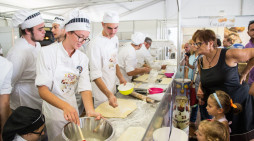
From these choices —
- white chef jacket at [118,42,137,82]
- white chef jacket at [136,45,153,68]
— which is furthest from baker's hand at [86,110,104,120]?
white chef jacket at [136,45,153,68]

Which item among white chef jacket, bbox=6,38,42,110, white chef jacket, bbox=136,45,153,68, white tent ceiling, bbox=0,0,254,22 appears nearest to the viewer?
white chef jacket, bbox=6,38,42,110

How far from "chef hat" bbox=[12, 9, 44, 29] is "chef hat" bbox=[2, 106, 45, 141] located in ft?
2.70

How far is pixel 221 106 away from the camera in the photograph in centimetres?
180

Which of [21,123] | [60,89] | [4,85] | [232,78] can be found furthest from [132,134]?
[232,78]

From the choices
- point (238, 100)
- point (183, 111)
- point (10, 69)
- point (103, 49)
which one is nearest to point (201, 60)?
point (238, 100)

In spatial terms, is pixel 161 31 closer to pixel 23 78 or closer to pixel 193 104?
pixel 193 104

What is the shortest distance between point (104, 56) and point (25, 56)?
79cm

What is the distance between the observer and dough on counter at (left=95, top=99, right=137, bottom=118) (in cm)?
145

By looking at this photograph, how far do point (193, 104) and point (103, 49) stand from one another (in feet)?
5.83

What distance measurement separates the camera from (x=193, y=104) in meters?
2.78

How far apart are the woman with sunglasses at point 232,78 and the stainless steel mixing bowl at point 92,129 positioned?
1363 mm

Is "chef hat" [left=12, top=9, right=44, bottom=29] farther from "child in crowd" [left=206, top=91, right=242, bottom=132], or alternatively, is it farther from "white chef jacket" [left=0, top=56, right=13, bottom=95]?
"child in crowd" [left=206, top=91, right=242, bottom=132]

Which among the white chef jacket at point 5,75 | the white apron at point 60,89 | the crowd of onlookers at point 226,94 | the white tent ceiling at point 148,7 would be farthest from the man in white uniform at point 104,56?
the white tent ceiling at point 148,7

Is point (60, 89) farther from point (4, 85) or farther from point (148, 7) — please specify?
point (148, 7)
